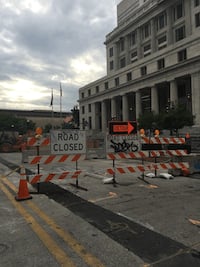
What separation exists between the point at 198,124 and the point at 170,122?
362 inches

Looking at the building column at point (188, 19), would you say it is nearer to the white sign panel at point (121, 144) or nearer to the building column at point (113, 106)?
the building column at point (113, 106)

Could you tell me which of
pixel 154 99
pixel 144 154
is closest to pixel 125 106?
pixel 154 99

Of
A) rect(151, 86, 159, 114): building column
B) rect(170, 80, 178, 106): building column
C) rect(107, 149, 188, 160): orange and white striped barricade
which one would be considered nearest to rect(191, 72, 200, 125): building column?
rect(170, 80, 178, 106): building column

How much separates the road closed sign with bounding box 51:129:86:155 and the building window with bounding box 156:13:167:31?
5677cm

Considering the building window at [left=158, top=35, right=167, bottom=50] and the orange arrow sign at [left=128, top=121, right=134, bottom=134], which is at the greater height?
the building window at [left=158, top=35, right=167, bottom=50]

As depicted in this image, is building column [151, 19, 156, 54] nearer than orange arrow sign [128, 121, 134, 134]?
No

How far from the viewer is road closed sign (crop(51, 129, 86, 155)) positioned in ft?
26.3

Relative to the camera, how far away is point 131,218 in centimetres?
527

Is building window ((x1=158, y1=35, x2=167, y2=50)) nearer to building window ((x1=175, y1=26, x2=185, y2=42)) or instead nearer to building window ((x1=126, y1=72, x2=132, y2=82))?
building window ((x1=175, y1=26, x2=185, y2=42))

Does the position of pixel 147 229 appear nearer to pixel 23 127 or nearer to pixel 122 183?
pixel 122 183

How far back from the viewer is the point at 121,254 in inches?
144

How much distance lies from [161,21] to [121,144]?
57.8 metres

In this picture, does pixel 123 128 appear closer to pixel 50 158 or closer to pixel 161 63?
pixel 50 158

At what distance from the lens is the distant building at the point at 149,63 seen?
48966 mm
